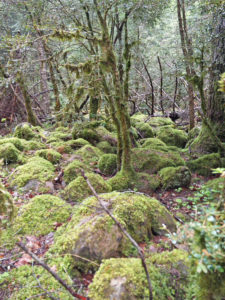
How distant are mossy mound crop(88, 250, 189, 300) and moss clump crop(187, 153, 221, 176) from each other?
11.4 feet

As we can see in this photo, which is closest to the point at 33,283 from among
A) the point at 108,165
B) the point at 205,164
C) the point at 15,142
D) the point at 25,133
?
the point at 108,165

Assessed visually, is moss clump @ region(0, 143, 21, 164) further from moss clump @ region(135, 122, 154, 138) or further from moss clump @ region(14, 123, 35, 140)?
moss clump @ region(135, 122, 154, 138)

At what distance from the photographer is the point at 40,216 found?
12.4 ft

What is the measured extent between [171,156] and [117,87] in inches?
110

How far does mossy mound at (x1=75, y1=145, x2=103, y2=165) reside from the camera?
21.9 ft

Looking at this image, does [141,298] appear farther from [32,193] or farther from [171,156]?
[171,156]

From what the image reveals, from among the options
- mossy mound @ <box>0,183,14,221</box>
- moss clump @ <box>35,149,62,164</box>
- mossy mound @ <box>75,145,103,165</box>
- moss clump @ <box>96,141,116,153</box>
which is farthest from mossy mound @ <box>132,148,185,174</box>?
mossy mound @ <box>0,183,14,221</box>

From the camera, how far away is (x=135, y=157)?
632 cm

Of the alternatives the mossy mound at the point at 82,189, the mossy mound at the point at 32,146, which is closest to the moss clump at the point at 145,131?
the mossy mound at the point at 32,146

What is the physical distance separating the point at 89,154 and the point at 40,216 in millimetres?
3354

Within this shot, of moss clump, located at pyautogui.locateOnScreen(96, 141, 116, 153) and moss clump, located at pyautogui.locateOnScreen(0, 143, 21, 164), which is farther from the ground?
moss clump, located at pyautogui.locateOnScreen(0, 143, 21, 164)

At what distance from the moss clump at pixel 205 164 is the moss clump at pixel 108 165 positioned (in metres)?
2.08

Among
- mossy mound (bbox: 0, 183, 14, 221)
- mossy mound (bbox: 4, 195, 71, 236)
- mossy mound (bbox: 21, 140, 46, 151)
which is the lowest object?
mossy mound (bbox: 4, 195, 71, 236)

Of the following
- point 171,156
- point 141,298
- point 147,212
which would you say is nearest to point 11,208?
point 141,298
